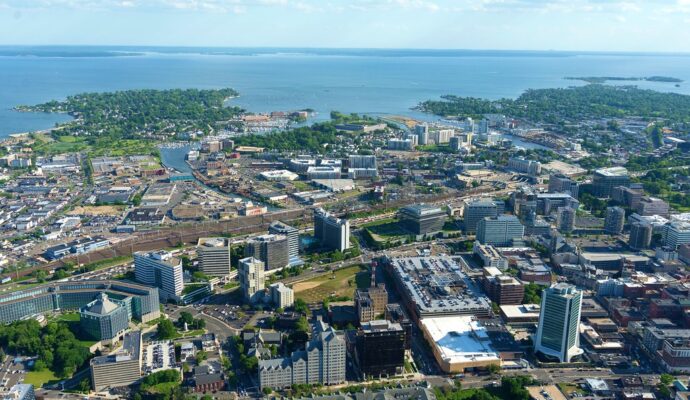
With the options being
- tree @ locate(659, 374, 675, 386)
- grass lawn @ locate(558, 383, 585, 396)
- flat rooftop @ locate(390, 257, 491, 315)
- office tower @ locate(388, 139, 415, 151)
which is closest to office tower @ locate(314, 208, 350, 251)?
flat rooftop @ locate(390, 257, 491, 315)

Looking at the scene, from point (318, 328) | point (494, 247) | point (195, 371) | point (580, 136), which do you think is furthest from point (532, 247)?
point (580, 136)

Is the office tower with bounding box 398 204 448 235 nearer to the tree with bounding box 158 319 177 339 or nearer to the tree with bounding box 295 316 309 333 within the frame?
the tree with bounding box 295 316 309 333

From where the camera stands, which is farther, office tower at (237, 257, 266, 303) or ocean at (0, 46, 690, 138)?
ocean at (0, 46, 690, 138)

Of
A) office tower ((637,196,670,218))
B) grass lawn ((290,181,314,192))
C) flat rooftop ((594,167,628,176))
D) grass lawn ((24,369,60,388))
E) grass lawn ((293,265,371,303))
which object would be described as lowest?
grass lawn ((24,369,60,388))

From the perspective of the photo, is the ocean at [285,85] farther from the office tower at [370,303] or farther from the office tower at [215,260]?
the office tower at [370,303]

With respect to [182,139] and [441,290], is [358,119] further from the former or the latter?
[441,290]

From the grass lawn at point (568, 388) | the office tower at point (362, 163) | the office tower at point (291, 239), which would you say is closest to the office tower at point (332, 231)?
the office tower at point (291, 239)

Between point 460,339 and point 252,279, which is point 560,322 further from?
point 252,279
